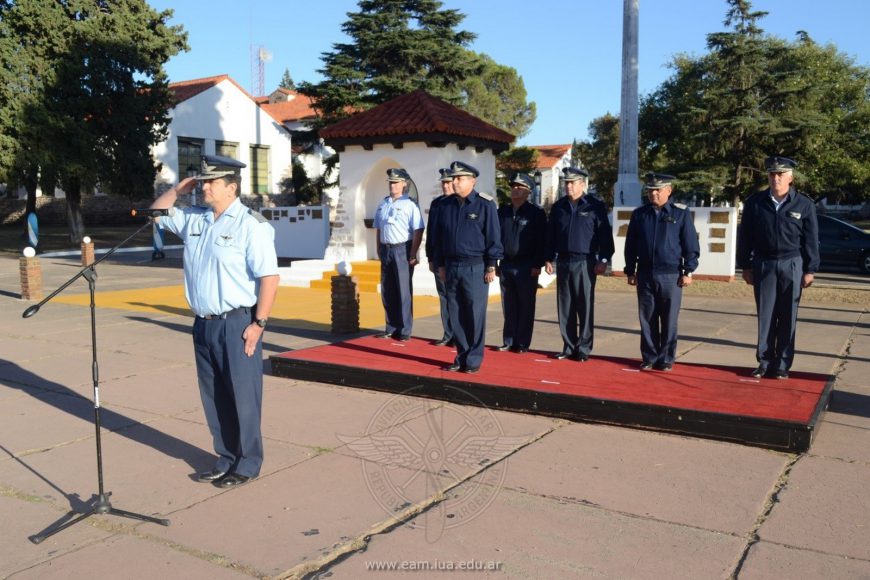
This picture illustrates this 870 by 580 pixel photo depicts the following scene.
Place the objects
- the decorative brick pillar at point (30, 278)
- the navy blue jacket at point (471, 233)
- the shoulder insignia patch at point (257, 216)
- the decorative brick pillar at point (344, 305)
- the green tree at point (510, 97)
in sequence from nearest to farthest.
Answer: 1. the shoulder insignia patch at point (257, 216)
2. the navy blue jacket at point (471, 233)
3. the decorative brick pillar at point (344, 305)
4. the decorative brick pillar at point (30, 278)
5. the green tree at point (510, 97)

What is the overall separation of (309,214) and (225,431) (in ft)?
61.3

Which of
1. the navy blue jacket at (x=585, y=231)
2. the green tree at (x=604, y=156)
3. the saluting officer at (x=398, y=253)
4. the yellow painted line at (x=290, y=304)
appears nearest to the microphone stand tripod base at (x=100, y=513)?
the navy blue jacket at (x=585, y=231)

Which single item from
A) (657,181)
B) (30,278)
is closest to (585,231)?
(657,181)

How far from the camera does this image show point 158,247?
941 inches

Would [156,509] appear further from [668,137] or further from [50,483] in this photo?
[668,137]

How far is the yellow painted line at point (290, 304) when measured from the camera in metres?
11.5

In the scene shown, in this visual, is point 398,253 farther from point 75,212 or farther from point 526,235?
point 75,212

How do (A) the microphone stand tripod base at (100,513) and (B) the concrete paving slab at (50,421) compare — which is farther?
(B) the concrete paving slab at (50,421)

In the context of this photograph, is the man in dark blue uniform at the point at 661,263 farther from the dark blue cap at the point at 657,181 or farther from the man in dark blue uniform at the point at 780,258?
the man in dark blue uniform at the point at 780,258

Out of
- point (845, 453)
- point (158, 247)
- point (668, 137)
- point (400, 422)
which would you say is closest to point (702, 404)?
point (845, 453)

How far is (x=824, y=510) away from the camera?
413cm

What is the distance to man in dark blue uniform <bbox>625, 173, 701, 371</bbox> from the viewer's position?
6.71 m

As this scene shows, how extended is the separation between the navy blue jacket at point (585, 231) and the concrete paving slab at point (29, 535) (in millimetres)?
4809

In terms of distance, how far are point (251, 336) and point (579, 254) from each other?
383 cm
